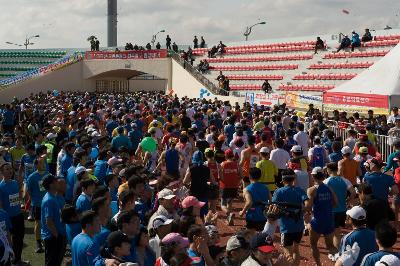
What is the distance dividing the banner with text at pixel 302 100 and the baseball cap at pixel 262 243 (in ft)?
59.1

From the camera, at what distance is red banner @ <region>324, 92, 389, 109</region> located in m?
17.3

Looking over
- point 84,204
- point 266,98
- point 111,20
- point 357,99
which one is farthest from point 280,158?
point 111,20

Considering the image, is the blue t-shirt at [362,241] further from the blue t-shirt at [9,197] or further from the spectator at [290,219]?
the blue t-shirt at [9,197]

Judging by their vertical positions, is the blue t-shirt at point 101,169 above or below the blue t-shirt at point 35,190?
above

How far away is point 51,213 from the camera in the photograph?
7.07m

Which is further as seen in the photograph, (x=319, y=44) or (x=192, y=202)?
(x=319, y=44)

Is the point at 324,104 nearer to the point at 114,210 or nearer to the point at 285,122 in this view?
the point at 285,122

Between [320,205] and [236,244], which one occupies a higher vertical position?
[236,244]

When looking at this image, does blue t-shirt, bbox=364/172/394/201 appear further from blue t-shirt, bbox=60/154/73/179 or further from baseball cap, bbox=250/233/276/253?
blue t-shirt, bbox=60/154/73/179

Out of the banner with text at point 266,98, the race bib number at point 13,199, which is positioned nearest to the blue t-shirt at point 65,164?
the race bib number at point 13,199

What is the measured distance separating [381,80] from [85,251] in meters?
14.8

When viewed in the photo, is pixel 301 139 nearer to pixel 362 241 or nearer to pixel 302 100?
pixel 362 241

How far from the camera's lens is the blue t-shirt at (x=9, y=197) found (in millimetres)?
7895

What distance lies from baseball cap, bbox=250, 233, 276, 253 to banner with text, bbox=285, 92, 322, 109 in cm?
1800
